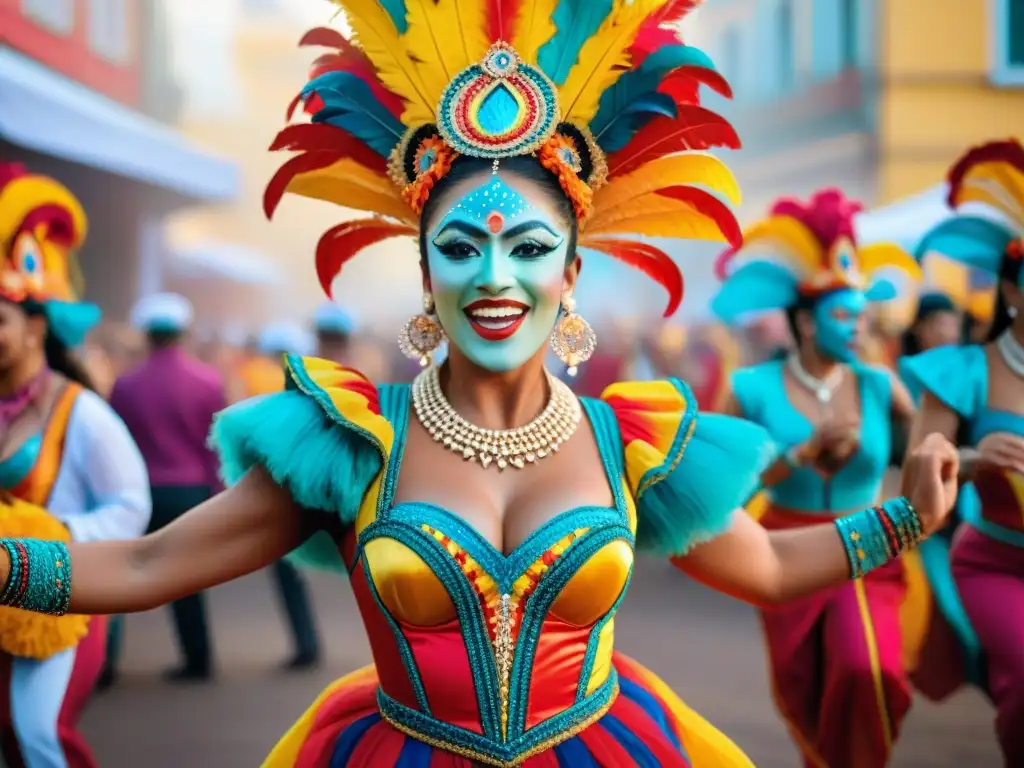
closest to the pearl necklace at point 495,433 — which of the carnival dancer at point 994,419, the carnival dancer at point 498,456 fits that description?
the carnival dancer at point 498,456

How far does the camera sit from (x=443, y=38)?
9.04 ft

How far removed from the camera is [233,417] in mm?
2762

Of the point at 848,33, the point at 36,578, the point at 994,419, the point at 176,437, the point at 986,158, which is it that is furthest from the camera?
the point at 848,33

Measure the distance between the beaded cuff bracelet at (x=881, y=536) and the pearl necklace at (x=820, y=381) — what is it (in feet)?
9.10

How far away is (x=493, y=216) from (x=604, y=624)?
2.86ft

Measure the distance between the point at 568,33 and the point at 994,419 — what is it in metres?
2.24

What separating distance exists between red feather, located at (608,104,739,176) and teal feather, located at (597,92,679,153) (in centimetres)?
2

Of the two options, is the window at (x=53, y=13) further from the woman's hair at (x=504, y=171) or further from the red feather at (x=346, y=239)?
the woman's hair at (x=504, y=171)

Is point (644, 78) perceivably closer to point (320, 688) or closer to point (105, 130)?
point (320, 688)

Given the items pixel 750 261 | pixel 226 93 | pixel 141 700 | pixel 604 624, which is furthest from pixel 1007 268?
pixel 226 93

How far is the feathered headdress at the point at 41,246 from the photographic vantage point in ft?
14.6

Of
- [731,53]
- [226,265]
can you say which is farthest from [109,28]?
[731,53]

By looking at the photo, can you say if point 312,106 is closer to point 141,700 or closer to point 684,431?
point 684,431

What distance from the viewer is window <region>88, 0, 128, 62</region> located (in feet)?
51.3
